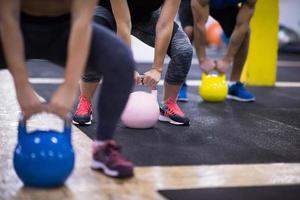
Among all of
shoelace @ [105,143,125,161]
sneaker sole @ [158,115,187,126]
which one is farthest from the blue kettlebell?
sneaker sole @ [158,115,187,126]

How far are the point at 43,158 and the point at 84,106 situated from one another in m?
1.09

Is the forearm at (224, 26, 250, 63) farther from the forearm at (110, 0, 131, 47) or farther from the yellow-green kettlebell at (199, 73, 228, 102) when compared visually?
the forearm at (110, 0, 131, 47)

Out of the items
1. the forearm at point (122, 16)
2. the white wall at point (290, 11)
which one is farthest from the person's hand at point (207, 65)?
the white wall at point (290, 11)

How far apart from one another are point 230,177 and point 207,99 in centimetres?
175

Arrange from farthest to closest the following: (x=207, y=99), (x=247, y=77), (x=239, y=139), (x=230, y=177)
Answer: (x=247, y=77)
(x=207, y=99)
(x=239, y=139)
(x=230, y=177)

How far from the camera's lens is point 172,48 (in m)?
2.61

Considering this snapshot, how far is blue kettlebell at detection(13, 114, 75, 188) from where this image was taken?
5.01 feet

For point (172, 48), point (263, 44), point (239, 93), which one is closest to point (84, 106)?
point (172, 48)

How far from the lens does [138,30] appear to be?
2656mm

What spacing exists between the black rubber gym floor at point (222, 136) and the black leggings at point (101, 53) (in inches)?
13.8

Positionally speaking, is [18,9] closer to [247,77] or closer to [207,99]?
[207,99]

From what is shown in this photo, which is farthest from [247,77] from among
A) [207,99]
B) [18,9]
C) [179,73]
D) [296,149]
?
[18,9]

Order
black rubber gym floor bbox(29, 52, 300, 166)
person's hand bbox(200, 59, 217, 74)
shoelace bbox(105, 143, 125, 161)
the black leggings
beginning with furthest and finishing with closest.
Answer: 1. person's hand bbox(200, 59, 217, 74)
2. black rubber gym floor bbox(29, 52, 300, 166)
3. shoelace bbox(105, 143, 125, 161)
4. the black leggings

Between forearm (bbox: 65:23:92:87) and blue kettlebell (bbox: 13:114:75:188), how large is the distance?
15 centimetres
